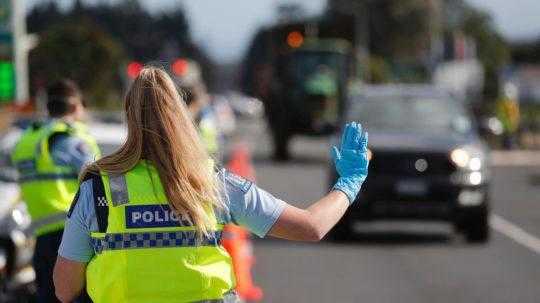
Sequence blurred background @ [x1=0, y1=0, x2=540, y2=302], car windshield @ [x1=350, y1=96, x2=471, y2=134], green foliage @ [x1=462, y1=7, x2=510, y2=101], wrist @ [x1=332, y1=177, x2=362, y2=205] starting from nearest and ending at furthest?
wrist @ [x1=332, y1=177, x2=362, y2=205]
blurred background @ [x1=0, y1=0, x2=540, y2=302]
car windshield @ [x1=350, y1=96, x2=471, y2=134]
green foliage @ [x1=462, y1=7, x2=510, y2=101]

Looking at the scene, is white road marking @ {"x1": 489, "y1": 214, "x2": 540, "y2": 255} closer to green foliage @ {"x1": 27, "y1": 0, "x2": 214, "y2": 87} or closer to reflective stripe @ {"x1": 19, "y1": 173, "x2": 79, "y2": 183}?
green foliage @ {"x1": 27, "y1": 0, "x2": 214, "y2": 87}

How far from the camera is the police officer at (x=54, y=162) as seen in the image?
26.4 feet

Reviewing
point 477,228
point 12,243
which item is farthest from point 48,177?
point 477,228

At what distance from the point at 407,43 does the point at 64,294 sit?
99434 millimetres

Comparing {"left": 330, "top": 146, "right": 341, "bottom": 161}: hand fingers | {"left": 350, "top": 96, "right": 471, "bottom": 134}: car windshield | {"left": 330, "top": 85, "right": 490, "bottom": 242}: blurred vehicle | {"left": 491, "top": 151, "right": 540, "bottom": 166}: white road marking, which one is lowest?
{"left": 491, "top": 151, "right": 540, "bottom": 166}: white road marking

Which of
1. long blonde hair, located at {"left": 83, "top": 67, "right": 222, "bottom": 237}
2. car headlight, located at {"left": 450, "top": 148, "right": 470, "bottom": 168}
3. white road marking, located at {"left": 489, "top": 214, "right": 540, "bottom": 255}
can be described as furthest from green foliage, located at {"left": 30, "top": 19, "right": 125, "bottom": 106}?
long blonde hair, located at {"left": 83, "top": 67, "right": 222, "bottom": 237}

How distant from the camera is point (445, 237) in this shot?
61.9 ft

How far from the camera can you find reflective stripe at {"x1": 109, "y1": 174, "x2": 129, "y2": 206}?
4539 millimetres

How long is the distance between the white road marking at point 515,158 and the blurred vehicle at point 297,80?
4.27 meters

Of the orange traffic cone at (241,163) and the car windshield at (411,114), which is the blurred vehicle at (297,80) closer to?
the orange traffic cone at (241,163)

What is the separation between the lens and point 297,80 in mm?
41344

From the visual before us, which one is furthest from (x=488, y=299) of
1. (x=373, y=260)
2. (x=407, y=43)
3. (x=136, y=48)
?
(x=407, y=43)

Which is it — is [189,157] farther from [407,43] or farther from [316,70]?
[407,43]

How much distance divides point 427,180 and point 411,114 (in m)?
1.13
